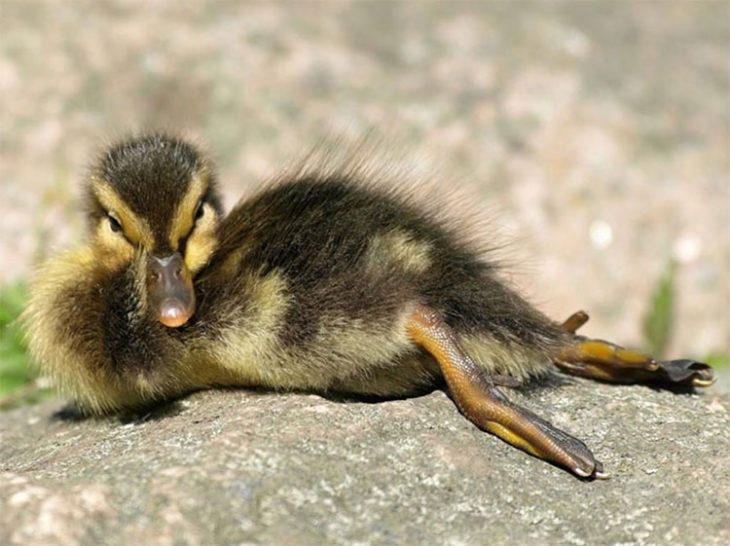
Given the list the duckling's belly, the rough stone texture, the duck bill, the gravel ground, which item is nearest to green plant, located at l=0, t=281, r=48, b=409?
the gravel ground

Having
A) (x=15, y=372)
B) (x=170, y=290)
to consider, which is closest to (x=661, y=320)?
(x=15, y=372)

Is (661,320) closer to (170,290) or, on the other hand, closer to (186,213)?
(186,213)

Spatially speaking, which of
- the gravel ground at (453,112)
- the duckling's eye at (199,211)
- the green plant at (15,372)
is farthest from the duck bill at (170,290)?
the gravel ground at (453,112)

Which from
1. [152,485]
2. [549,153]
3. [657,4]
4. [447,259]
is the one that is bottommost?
[152,485]

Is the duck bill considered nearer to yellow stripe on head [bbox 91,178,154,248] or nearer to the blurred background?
yellow stripe on head [bbox 91,178,154,248]

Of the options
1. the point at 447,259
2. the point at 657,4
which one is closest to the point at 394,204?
the point at 447,259

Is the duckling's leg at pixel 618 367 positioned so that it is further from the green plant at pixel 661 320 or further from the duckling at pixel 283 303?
the green plant at pixel 661 320

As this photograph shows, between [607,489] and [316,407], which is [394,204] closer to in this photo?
[316,407]
